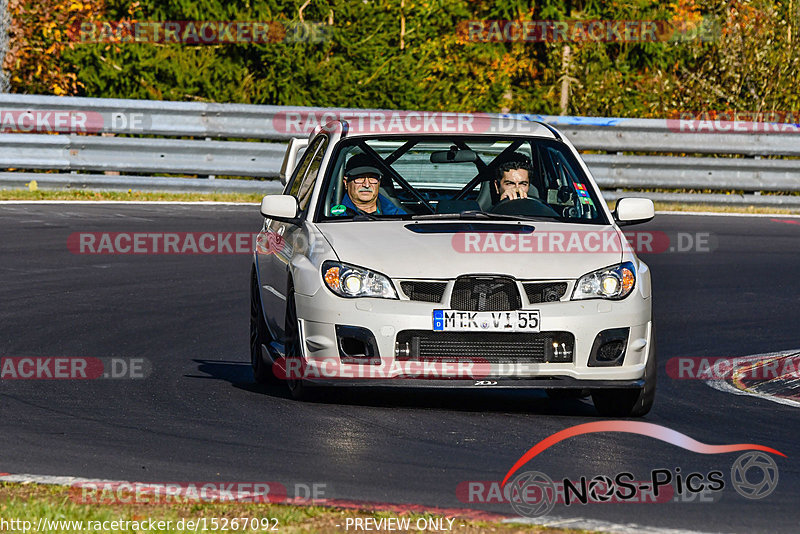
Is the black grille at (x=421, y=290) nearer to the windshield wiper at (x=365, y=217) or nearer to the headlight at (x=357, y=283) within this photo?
the headlight at (x=357, y=283)

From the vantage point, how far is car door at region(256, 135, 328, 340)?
29.0 ft

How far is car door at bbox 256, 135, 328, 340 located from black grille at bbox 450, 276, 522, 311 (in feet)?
3.70

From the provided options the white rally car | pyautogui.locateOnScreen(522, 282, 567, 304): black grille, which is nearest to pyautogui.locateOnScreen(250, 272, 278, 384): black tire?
the white rally car

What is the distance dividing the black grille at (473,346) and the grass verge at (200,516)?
219 centimetres

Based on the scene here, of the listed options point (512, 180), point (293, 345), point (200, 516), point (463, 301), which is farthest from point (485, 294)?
→ point (200, 516)

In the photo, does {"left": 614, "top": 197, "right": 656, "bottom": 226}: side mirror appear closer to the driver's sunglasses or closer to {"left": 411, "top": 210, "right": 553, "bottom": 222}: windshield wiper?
{"left": 411, "top": 210, "right": 553, "bottom": 222}: windshield wiper

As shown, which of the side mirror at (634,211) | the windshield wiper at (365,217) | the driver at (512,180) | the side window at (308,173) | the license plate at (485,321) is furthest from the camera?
the driver at (512,180)

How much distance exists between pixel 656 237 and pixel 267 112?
5.60 meters

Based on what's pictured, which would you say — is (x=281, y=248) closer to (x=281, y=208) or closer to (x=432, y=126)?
(x=281, y=208)

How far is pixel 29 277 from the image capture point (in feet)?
45.4

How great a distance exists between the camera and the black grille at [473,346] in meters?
7.96

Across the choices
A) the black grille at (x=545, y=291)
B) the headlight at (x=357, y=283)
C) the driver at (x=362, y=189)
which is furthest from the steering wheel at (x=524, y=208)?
the headlight at (x=357, y=283)

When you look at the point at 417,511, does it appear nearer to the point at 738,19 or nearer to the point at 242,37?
the point at 242,37

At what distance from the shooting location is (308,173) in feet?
31.6
